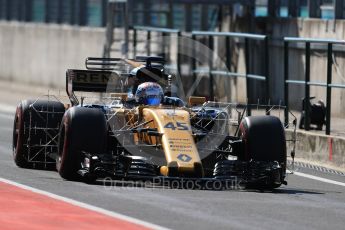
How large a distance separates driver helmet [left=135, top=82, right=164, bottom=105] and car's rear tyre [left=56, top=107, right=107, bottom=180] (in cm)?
124

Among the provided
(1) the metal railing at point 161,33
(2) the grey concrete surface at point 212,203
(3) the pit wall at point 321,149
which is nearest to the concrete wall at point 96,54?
(1) the metal railing at point 161,33

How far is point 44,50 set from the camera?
134ft

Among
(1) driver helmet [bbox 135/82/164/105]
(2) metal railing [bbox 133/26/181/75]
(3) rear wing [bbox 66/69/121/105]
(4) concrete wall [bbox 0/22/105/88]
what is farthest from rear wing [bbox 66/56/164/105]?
(4) concrete wall [bbox 0/22/105/88]

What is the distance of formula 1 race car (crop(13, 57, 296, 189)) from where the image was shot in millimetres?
16125

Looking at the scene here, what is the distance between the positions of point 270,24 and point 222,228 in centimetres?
2000

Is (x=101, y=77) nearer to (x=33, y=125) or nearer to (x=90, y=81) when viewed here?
(x=90, y=81)

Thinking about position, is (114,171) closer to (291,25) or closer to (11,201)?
(11,201)

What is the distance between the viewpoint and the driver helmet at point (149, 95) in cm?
1773

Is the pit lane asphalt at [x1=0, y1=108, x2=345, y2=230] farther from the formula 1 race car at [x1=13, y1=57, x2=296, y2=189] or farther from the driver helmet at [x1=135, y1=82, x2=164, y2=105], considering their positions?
the driver helmet at [x1=135, y1=82, x2=164, y2=105]

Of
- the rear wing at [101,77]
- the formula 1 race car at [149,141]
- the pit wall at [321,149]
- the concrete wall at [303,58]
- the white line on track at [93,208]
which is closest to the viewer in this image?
the white line on track at [93,208]

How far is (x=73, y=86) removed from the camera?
19422 millimetres

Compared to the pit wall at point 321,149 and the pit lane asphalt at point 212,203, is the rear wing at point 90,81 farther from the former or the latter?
the pit wall at point 321,149

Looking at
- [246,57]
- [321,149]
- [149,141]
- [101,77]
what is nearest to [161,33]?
[246,57]

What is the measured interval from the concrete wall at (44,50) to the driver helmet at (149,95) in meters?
20.0
